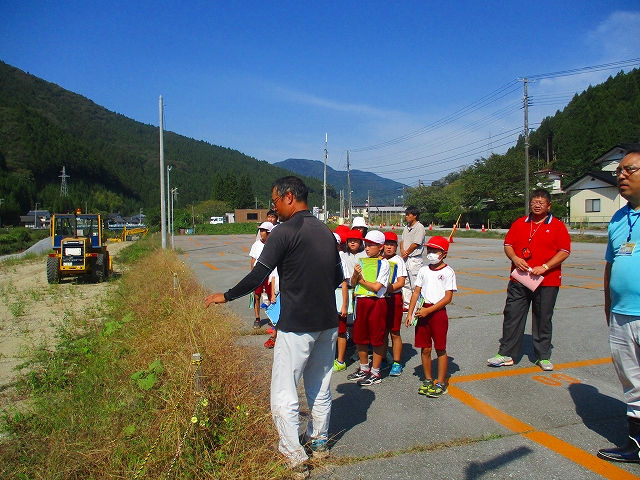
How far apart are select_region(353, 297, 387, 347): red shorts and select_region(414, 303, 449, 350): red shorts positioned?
37 centimetres

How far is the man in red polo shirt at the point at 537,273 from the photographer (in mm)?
5449

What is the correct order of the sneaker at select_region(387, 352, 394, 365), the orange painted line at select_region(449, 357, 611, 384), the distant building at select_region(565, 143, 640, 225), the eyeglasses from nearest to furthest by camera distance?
the eyeglasses → the orange painted line at select_region(449, 357, 611, 384) → the sneaker at select_region(387, 352, 394, 365) → the distant building at select_region(565, 143, 640, 225)

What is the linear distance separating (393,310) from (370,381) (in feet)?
2.71

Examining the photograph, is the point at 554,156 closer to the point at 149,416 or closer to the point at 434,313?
the point at 434,313

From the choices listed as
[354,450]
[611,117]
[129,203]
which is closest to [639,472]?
[354,450]

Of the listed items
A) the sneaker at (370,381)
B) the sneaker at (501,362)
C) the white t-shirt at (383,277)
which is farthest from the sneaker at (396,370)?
the sneaker at (501,362)

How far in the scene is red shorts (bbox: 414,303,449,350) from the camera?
4.74 m

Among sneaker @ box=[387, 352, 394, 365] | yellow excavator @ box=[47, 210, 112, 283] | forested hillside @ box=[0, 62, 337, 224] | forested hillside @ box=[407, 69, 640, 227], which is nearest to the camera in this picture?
sneaker @ box=[387, 352, 394, 365]

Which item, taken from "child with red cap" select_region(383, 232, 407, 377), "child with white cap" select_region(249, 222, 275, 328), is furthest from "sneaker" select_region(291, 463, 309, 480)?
"child with white cap" select_region(249, 222, 275, 328)

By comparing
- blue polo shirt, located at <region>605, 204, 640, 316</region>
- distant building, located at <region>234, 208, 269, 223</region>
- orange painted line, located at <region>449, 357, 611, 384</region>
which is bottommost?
orange painted line, located at <region>449, 357, 611, 384</region>

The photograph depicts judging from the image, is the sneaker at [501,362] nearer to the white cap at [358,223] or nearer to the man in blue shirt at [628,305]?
the man in blue shirt at [628,305]

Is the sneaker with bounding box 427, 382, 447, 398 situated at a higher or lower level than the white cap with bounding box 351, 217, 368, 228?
lower

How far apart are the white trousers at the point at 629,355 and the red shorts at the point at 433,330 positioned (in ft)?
4.96

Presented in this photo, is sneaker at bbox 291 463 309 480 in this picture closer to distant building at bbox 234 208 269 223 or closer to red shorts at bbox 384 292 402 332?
red shorts at bbox 384 292 402 332
